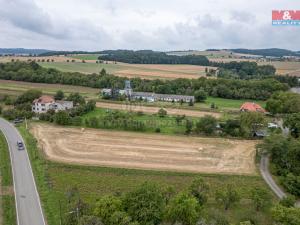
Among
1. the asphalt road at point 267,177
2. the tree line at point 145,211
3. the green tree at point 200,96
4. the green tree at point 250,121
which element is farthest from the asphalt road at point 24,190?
the green tree at point 200,96

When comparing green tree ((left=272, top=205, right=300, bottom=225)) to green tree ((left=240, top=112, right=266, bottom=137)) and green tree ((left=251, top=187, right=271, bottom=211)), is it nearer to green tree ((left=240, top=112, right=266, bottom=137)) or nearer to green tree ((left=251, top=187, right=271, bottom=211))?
green tree ((left=251, top=187, right=271, bottom=211))

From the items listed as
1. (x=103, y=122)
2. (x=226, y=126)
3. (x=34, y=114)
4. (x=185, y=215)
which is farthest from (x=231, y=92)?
(x=185, y=215)

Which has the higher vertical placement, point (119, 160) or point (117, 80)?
point (117, 80)

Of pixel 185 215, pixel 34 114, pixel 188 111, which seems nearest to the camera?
pixel 185 215

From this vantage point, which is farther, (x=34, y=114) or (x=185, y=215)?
(x=34, y=114)

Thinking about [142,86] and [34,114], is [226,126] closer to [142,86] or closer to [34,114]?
[34,114]

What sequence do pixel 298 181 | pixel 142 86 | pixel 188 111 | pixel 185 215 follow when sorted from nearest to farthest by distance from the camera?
pixel 185 215
pixel 298 181
pixel 188 111
pixel 142 86

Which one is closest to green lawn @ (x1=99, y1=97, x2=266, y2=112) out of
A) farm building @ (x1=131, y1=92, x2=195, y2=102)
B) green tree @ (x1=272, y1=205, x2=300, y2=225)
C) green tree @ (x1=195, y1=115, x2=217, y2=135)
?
farm building @ (x1=131, y1=92, x2=195, y2=102)

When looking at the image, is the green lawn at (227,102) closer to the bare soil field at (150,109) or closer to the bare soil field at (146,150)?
the bare soil field at (150,109)
